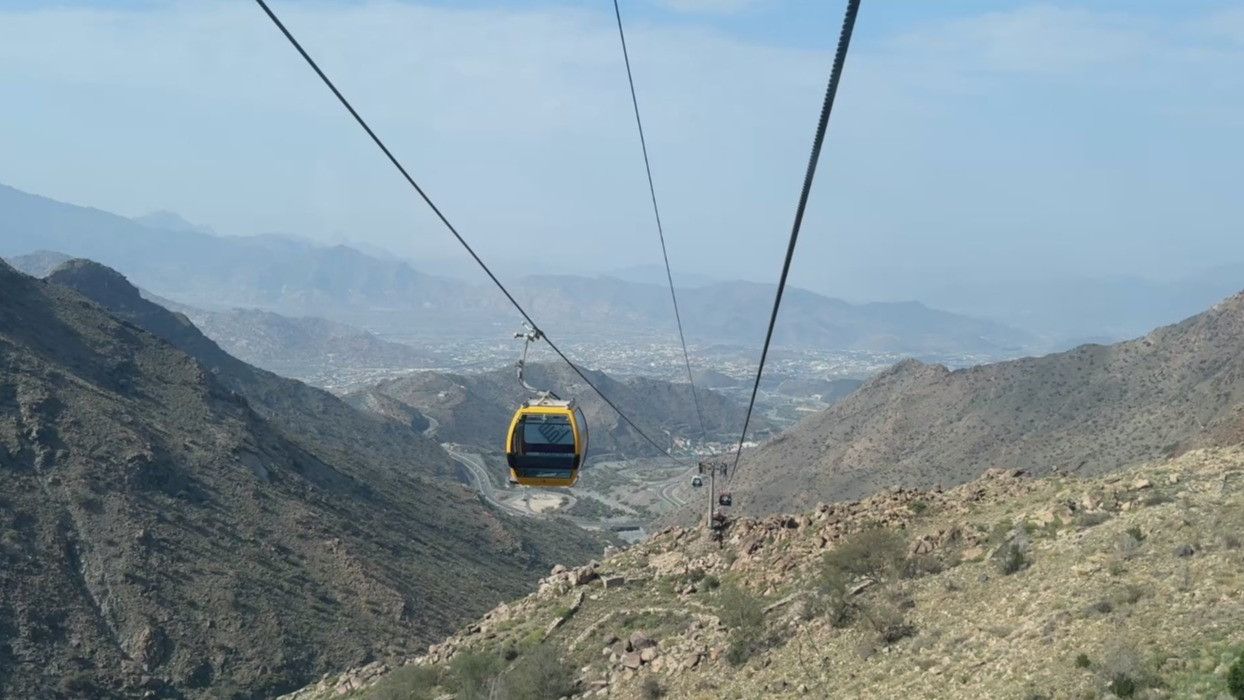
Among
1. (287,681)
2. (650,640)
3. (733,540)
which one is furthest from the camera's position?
(287,681)

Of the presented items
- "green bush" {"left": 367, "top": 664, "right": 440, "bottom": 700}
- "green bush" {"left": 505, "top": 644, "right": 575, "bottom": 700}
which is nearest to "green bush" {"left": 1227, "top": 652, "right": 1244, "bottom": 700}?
"green bush" {"left": 505, "top": 644, "right": 575, "bottom": 700}

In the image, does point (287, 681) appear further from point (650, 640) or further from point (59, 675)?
point (650, 640)

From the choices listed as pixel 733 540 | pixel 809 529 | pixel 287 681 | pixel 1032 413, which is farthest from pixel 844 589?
pixel 1032 413

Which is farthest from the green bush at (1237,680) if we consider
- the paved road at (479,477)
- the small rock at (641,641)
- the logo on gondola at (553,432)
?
the paved road at (479,477)

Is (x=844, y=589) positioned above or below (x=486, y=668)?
above

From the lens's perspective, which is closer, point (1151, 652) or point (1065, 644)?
point (1151, 652)

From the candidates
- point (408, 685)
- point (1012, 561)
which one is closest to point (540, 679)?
point (408, 685)

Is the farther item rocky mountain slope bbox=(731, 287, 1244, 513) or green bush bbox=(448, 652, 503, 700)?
rocky mountain slope bbox=(731, 287, 1244, 513)

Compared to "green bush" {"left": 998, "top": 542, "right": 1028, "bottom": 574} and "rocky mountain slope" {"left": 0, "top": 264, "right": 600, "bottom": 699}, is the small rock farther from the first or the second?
"rocky mountain slope" {"left": 0, "top": 264, "right": 600, "bottom": 699}
